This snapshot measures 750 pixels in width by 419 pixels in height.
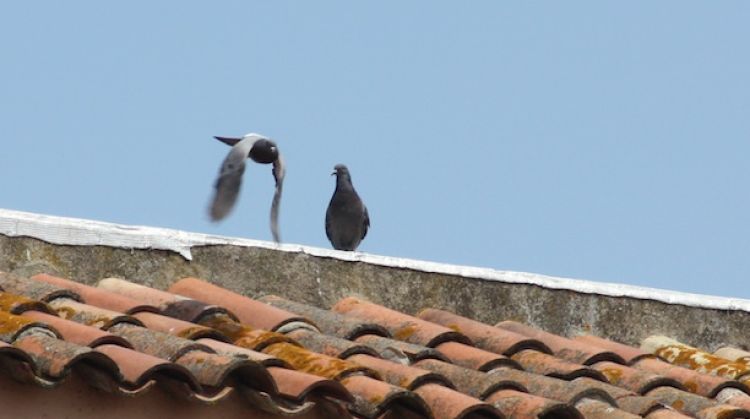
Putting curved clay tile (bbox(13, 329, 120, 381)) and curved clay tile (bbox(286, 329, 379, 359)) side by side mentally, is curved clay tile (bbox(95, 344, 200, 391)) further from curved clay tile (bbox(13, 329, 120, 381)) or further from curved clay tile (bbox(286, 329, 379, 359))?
curved clay tile (bbox(286, 329, 379, 359))

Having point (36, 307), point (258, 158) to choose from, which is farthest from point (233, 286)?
point (36, 307)

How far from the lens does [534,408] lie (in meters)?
4.09

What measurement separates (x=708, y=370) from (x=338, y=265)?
1330 mm

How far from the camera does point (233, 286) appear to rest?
553 centimetres

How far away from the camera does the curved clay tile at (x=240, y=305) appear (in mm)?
4738

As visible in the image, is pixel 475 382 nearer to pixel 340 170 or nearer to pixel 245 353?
pixel 245 353

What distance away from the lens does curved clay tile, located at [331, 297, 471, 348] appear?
197 inches

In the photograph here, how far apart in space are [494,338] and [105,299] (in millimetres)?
1285

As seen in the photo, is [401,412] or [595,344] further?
[595,344]

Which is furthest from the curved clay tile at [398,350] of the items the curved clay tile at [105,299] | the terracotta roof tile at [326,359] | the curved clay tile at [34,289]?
the curved clay tile at [34,289]

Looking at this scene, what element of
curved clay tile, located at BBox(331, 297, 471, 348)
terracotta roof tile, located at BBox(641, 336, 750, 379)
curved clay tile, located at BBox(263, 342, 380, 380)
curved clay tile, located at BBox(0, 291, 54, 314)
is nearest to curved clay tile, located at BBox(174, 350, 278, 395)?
curved clay tile, located at BBox(263, 342, 380, 380)

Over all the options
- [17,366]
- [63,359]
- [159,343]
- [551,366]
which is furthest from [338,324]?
[17,366]

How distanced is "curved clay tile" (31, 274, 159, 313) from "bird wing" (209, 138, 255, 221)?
95 centimetres

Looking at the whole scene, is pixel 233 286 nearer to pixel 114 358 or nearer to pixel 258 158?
pixel 258 158
